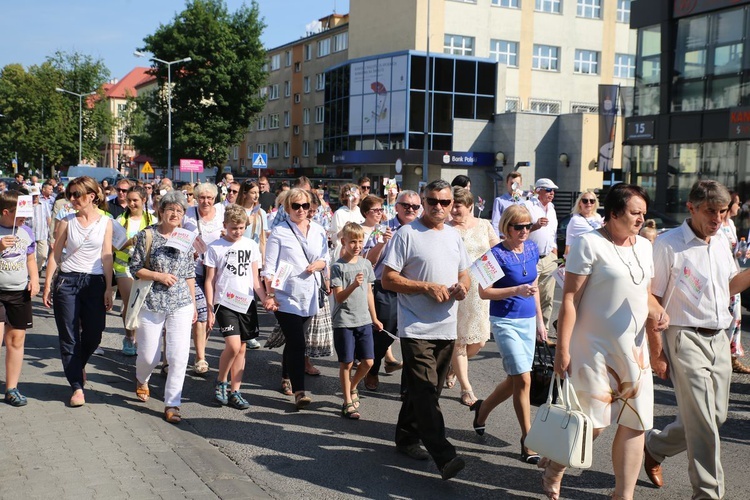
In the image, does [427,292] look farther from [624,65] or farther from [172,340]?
[624,65]

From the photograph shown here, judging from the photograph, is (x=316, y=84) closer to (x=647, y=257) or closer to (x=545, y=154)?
(x=545, y=154)

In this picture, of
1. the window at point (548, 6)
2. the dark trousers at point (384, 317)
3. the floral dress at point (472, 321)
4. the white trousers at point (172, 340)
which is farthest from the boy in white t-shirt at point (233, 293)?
the window at point (548, 6)

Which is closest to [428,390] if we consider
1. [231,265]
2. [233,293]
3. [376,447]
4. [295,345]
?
[376,447]

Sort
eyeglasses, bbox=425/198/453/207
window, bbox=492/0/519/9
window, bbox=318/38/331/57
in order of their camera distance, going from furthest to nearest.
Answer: window, bbox=318/38/331/57, window, bbox=492/0/519/9, eyeglasses, bbox=425/198/453/207

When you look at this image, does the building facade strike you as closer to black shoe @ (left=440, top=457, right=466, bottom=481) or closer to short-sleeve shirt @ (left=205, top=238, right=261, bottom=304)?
short-sleeve shirt @ (left=205, top=238, right=261, bottom=304)

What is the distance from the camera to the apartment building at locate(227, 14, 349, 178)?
213ft

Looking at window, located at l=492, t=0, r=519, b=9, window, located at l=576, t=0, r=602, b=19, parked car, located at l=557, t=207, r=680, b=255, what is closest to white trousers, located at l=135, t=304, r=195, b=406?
parked car, located at l=557, t=207, r=680, b=255

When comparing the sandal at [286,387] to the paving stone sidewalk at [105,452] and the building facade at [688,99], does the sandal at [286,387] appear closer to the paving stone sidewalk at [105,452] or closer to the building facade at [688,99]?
the paving stone sidewalk at [105,452]

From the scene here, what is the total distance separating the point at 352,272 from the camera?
6918 millimetres

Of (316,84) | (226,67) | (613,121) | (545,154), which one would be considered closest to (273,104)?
(316,84)

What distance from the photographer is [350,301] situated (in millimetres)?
6910

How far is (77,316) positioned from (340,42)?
2284 inches

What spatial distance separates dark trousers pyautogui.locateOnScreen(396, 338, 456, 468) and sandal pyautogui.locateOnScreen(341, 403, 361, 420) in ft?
3.53

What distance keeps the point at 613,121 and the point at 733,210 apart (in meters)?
31.8
